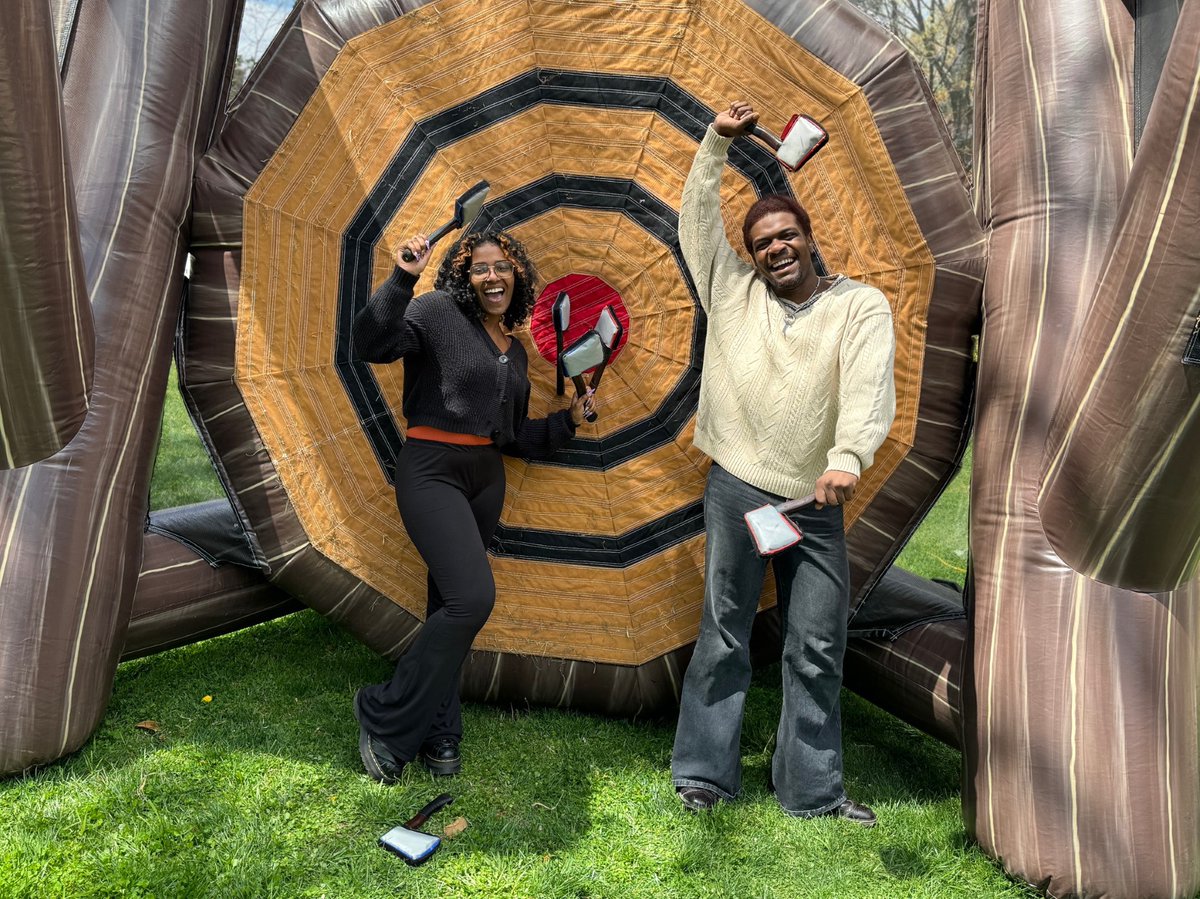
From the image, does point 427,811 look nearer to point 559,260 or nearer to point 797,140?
point 559,260

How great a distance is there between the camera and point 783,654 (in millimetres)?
3416

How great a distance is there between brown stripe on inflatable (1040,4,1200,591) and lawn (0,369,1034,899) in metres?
1.28

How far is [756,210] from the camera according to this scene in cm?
333

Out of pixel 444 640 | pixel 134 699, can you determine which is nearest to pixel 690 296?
pixel 444 640

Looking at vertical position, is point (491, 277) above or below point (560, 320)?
above

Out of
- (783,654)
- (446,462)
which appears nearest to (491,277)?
(446,462)

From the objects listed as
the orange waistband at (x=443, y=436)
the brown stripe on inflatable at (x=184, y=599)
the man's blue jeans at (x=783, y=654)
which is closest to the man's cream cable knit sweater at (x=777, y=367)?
the man's blue jeans at (x=783, y=654)

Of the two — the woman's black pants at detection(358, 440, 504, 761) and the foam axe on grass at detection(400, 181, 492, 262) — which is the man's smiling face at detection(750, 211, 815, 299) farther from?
the woman's black pants at detection(358, 440, 504, 761)

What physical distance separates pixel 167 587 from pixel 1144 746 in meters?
3.35

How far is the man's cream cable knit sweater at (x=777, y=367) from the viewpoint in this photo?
3.12 metres

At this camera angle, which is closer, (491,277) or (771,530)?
(771,530)

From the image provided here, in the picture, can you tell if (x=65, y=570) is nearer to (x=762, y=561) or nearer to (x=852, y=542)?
(x=762, y=561)

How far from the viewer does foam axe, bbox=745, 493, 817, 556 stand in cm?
309

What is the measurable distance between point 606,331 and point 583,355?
0.18 meters
